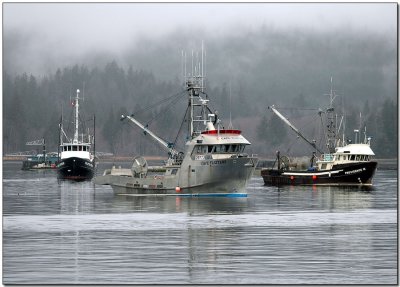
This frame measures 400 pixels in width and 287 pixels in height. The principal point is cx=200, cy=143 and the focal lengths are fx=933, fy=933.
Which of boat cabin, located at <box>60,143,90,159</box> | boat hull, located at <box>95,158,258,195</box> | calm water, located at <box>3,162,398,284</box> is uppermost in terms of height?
boat cabin, located at <box>60,143,90,159</box>

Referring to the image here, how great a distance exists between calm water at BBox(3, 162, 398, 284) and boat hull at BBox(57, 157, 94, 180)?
75458mm

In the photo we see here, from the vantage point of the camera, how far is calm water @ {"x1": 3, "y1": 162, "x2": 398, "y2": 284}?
35.8m

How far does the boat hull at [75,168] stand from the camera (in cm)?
15562

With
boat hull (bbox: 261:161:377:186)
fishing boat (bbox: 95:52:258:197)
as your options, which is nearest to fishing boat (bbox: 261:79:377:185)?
boat hull (bbox: 261:161:377:186)

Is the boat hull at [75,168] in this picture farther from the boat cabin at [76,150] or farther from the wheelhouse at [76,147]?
the wheelhouse at [76,147]

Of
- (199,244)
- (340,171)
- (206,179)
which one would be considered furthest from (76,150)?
(199,244)

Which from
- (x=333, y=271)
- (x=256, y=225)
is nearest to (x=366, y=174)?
(x=256, y=225)

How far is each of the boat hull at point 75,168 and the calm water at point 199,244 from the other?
75458 millimetres

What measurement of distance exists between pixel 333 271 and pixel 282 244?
9.45 m

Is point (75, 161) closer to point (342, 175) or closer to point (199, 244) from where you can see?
point (342, 175)

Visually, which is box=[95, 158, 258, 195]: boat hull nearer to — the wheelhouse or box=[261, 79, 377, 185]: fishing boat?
box=[261, 79, 377, 185]: fishing boat

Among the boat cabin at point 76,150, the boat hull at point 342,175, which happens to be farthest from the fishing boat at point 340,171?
the boat cabin at point 76,150

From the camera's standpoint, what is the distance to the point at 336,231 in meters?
54.6

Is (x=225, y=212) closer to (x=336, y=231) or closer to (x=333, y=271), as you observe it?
(x=336, y=231)
